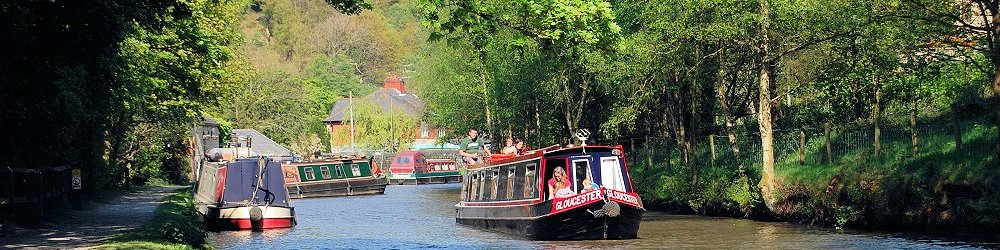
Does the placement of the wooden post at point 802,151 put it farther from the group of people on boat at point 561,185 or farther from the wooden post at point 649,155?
the wooden post at point 649,155

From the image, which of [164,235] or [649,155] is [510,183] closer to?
[164,235]

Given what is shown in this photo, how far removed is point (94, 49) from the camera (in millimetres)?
24500

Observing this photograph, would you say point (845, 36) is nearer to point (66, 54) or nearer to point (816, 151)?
point (816, 151)

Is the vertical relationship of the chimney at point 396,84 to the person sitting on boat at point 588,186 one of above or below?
above

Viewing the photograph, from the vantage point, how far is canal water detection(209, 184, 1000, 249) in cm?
2830

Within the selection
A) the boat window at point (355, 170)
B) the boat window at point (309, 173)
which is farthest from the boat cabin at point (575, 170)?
the boat window at point (355, 170)

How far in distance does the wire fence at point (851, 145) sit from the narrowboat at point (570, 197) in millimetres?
6614

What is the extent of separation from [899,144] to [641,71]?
8818 mm

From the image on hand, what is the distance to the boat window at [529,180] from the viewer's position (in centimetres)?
3177

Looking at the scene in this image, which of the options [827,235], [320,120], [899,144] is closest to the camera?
[827,235]

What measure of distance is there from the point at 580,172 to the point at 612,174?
29.3 inches

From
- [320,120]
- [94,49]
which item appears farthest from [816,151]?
[320,120]

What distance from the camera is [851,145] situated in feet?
117

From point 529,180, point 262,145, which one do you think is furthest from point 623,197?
point 262,145
